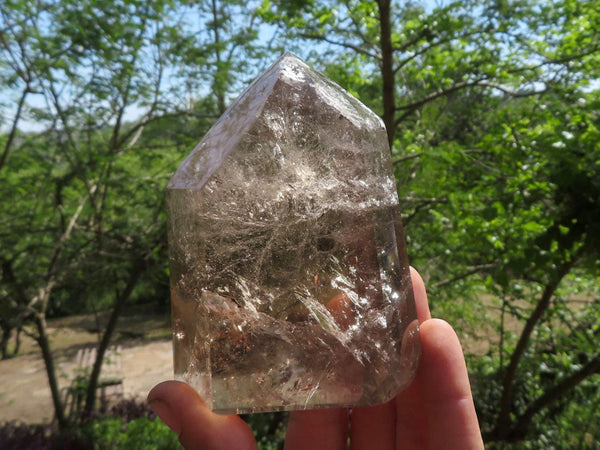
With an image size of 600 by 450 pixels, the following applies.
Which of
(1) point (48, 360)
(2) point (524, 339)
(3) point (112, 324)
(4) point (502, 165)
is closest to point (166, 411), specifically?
(4) point (502, 165)

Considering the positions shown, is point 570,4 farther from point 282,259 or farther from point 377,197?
point 282,259

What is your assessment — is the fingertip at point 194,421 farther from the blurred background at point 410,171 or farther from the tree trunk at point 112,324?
the tree trunk at point 112,324

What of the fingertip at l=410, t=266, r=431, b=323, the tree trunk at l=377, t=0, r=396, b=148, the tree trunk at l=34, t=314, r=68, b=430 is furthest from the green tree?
the tree trunk at l=34, t=314, r=68, b=430

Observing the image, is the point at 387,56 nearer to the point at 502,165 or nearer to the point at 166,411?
the point at 502,165

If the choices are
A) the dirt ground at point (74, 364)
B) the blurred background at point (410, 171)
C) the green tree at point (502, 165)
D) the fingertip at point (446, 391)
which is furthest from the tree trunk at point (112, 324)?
the fingertip at point (446, 391)

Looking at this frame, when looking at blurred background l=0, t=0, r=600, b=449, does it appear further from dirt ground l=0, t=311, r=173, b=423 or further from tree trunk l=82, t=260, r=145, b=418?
dirt ground l=0, t=311, r=173, b=423
